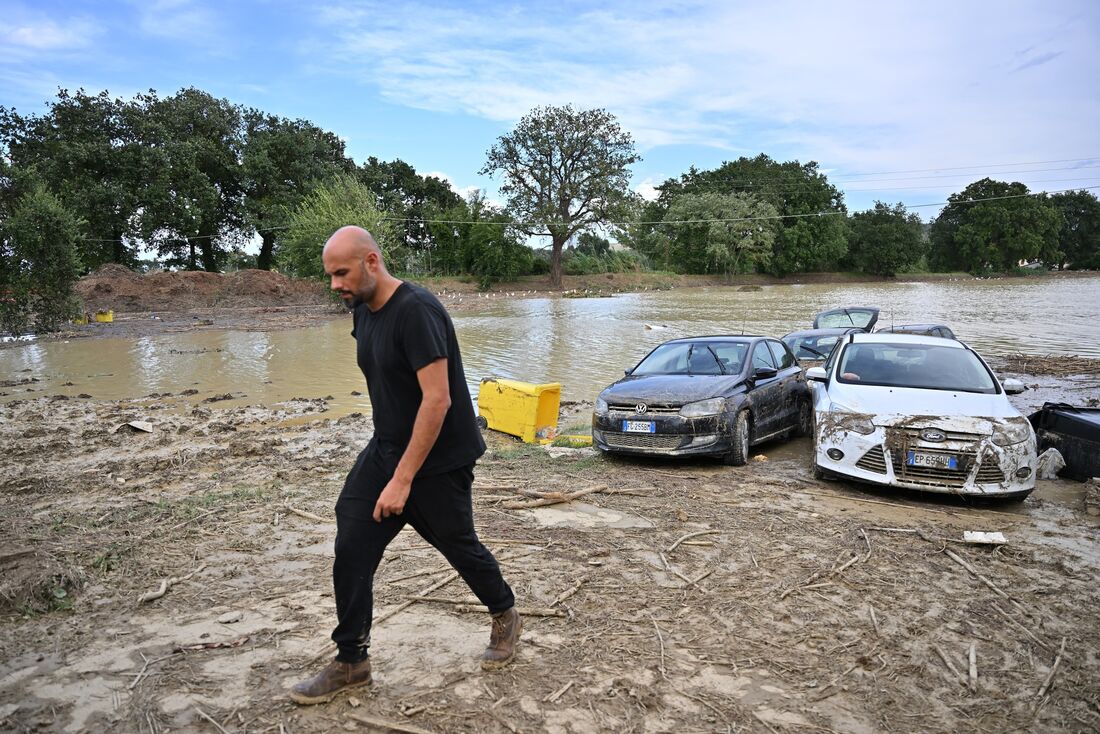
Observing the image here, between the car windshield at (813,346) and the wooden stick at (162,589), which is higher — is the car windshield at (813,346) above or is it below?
above

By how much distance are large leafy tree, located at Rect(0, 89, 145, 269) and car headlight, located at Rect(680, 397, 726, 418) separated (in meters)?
47.7

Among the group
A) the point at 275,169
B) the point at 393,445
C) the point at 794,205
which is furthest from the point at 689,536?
the point at 794,205

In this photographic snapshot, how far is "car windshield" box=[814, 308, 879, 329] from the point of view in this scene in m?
17.1

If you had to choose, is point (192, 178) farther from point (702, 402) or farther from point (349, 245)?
point (349, 245)

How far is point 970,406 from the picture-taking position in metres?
7.16

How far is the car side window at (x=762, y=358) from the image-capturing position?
961 centimetres

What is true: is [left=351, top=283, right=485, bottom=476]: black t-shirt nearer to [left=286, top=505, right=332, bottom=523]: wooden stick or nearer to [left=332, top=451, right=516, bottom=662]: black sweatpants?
[left=332, top=451, right=516, bottom=662]: black sweatpants

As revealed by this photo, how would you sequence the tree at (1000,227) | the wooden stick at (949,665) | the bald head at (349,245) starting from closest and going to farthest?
the bald head at (349,245), the wooden stick at (949,665), the tree at (1000,227)

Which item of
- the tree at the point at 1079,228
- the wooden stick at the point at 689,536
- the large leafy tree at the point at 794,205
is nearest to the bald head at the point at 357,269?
the wooden stick at the point at 689,536

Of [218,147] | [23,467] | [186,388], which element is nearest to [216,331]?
[186,388]

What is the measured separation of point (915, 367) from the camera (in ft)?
27.1

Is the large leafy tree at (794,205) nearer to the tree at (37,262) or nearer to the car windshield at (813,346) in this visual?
the tree at (37,262)

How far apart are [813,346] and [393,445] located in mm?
12658

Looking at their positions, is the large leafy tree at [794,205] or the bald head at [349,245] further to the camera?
the large leafy tree at [794,205]
